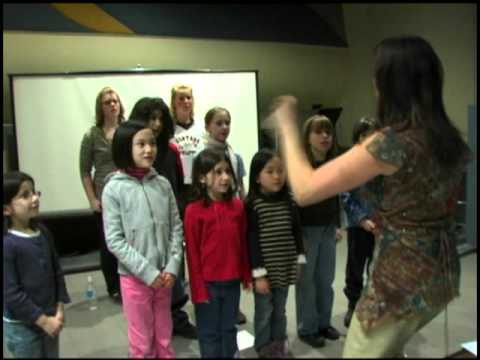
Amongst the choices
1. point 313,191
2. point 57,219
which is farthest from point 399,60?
point 57,219

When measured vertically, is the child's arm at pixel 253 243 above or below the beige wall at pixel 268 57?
below

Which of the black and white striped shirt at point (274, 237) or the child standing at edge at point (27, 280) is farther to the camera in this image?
the black and white striped shirt at point (274, 237)

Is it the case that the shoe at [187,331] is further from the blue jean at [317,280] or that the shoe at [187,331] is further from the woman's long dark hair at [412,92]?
the woman's long dark hair at [412,92]

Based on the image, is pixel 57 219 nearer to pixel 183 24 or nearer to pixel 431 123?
pixel 183 24

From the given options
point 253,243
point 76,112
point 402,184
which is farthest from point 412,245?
point 76,112

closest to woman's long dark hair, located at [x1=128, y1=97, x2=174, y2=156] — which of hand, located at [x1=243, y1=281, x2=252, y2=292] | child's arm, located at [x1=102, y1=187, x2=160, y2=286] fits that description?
child's arm, located at [x1=102, y1=187, x2=160, y2=286]

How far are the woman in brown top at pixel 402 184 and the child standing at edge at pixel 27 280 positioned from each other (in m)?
0.41

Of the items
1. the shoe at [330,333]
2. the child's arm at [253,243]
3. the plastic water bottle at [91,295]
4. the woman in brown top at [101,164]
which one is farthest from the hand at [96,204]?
the shoe at [330,333]

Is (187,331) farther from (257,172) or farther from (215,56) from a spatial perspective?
(215,56)

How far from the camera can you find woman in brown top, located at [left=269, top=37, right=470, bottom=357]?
1.82 feet

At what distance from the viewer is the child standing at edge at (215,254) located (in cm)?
92

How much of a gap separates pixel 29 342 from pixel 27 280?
0.10m

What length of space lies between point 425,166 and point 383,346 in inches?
10.2

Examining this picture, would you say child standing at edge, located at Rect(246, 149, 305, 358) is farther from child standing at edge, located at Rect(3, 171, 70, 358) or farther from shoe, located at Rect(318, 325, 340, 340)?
child standing at edge, located at Rect(3, 171, 70, 358)
